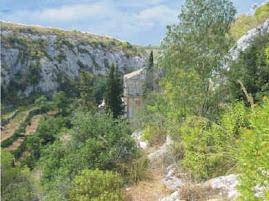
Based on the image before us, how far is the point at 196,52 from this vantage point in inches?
237

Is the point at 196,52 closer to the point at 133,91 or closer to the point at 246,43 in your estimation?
the point at 246,43

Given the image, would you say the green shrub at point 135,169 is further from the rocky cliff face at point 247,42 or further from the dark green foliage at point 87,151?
the rocky cliff face at point 247,42

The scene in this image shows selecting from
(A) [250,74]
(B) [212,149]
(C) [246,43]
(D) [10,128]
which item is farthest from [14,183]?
(D) [10,128]

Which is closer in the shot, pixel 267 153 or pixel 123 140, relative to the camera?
pixel 267 153

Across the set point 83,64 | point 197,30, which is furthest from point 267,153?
point 83,64

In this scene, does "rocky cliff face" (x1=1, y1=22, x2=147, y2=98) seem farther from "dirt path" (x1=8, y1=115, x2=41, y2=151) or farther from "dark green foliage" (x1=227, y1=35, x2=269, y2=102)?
"dark green foliage" (x1=227, y1=35, x2=269, y2=102)

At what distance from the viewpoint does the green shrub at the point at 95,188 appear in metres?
4.32

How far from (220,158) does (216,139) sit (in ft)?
1.26

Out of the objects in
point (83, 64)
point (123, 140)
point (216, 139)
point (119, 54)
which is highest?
point (119, 54)

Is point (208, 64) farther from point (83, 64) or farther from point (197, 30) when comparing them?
point (83, 64)

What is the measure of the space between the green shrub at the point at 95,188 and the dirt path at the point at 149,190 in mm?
Answer: 342

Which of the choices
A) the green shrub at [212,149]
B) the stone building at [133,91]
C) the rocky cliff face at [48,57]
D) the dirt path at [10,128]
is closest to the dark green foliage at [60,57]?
the rocky cliff face at [48,57]

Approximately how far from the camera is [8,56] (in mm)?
45562

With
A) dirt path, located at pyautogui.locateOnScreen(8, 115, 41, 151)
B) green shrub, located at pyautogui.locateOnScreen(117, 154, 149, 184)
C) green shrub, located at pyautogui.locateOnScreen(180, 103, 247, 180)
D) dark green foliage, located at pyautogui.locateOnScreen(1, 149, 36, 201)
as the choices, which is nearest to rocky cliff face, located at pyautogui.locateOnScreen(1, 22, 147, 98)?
dirt path, located at pyautogui.locateOnScreen(8, 115, 41, 151)
